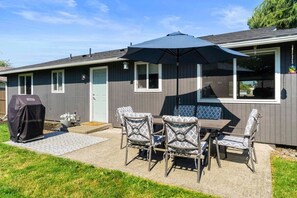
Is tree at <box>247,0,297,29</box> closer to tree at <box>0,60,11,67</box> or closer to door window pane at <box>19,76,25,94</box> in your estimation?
door window pane at <box>19,76,25,94</box>

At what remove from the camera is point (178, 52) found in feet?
14.0

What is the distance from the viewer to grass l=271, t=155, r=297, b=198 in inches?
106

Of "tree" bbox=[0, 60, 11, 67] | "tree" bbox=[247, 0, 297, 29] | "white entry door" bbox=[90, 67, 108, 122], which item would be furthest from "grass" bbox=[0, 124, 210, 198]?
"tree" bbox=[0, 60, 11, 67]

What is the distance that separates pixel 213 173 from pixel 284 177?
105 cm

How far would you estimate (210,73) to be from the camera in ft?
18.8

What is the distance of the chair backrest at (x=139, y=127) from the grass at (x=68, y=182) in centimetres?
63

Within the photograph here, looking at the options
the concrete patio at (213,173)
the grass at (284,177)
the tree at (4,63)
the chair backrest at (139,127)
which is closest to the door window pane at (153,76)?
the concrete patio at (213,173)

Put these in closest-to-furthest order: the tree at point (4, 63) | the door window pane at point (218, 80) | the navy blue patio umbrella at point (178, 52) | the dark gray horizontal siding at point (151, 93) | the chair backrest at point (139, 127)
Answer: the navy blue patio umbrella at point (178, 52)
the chair backrest at point (139, 127)
the door window pane at point (218, 80)
the dark gray horizontal siding at point (151, 93)
the tree at point (4, 63)

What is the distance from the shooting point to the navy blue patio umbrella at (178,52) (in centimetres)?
327

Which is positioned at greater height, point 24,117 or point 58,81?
point 58,81

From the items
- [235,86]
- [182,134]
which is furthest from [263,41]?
[182,134]

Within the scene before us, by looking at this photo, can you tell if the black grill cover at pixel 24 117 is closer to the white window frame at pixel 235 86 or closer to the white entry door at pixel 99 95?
the white entry door at pixel 99 95

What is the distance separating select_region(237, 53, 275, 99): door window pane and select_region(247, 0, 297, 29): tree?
12.5m

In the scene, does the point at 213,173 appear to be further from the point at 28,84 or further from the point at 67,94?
the point at 28,84
